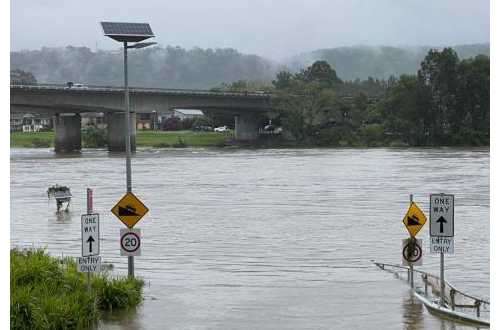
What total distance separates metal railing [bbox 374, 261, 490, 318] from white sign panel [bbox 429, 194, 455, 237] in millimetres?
1271

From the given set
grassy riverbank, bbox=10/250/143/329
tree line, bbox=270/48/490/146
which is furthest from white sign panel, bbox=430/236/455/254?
tree line, bbox=270/48/490/146

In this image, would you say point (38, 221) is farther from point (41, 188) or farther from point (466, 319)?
point (466, 319)

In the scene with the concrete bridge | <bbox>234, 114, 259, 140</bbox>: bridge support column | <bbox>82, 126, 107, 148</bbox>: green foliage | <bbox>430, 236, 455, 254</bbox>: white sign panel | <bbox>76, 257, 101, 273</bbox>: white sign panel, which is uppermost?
the concrete bridge

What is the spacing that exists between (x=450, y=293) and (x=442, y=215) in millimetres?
1929

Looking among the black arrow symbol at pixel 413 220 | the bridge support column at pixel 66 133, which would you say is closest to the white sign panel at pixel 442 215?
the black arrow symbol at pixel 413 220

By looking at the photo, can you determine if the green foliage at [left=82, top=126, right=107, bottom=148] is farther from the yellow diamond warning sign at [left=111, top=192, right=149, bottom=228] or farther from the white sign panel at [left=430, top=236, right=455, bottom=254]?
the white sign panel at [left=430, top=236, right=455, bottom=254]

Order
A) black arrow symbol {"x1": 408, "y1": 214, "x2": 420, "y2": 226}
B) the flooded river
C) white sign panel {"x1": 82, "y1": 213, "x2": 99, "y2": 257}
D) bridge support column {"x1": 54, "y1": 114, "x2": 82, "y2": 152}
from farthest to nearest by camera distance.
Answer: bridge support column {"x1": 54, "y1": 114, "x2": 82, "y2": 152} < black arrow symbol {"x1": 408, "y1": 214, "x2": 420, "y2": 226} < the flooded river < white sign panel {"x1": 82, "y1": 213, "x2": 99, "y2": 257}

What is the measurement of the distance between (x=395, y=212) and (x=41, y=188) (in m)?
23.7

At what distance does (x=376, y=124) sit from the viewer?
135875mm

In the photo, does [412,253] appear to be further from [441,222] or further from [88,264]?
[88,264]

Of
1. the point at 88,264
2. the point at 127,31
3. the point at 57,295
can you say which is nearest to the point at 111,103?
the point at 127,31

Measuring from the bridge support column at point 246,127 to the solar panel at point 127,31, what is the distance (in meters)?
116

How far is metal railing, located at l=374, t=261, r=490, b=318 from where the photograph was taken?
18.3m
